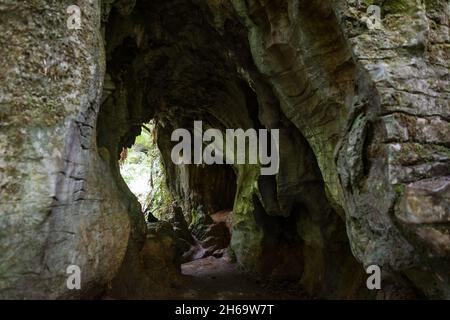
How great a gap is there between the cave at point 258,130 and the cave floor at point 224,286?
9 cm

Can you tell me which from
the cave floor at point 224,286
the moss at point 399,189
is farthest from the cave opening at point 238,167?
the moss at point 399,189

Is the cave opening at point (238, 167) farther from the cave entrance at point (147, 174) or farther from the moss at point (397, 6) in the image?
the cave entrance at point (147, 174)

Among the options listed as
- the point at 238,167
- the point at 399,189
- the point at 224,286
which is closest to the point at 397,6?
the point at 399,189

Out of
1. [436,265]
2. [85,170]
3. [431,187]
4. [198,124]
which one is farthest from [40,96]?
[198,124]

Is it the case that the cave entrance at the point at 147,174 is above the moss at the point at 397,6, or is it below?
below

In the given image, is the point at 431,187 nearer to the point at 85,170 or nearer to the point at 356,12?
the point at 356,12

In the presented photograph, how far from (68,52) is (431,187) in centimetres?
500

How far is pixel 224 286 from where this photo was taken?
31.9ft

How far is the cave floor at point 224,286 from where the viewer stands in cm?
868

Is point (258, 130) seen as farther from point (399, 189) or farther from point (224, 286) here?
point (399, 189)

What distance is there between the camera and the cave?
4.40 metres

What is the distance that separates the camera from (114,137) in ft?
27.3

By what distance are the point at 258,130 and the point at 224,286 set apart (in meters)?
4.46

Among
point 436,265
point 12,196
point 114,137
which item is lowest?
point 436,265
